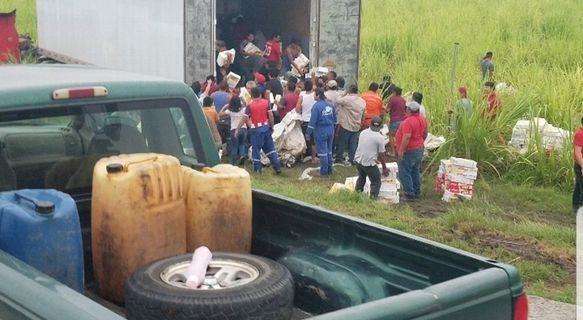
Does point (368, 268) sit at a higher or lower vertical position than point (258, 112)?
higher

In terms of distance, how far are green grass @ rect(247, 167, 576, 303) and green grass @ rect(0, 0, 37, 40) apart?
553 inches

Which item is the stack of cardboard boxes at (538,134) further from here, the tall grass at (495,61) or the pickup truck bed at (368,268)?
the pickup truck bed at (368,268)

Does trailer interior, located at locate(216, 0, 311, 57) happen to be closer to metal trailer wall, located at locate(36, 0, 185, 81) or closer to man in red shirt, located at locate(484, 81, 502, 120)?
metal trailer wall, located at locate(36, 0, 185, 81)

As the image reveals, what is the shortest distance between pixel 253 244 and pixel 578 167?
6.85 m

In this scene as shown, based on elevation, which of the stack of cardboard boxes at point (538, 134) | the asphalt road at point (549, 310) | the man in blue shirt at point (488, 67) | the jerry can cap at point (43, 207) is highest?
the jerry can cap at point (43, 207)

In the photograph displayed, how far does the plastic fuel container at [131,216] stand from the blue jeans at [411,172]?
708 centimetres

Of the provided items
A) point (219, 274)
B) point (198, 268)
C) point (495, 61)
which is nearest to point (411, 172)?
point (219, 274)

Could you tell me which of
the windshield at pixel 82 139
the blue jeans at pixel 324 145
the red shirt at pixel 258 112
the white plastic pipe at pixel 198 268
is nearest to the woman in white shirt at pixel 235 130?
the red shirt at pixel 258 112

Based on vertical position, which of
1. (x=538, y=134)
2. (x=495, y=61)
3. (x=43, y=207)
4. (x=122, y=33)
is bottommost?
(x=538, y=134)

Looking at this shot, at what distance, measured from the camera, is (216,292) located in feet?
10.4

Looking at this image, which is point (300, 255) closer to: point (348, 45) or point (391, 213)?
point (391, 213)

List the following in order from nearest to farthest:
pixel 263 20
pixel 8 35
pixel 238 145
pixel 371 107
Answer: pixel 238 145 < pixel 371 107 < pixel 8 35 < pixel 263 20

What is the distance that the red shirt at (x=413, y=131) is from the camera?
420 inches

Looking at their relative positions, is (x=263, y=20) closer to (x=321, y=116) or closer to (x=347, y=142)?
(x=347, y=142)
